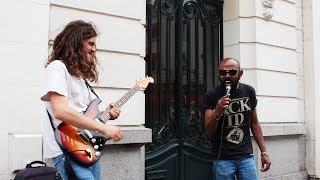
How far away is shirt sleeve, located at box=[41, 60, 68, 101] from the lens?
3078 millimetres

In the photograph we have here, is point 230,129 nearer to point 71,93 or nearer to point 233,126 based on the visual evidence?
point 233,126

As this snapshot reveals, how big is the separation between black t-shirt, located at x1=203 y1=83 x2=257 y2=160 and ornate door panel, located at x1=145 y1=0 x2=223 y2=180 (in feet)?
6.28

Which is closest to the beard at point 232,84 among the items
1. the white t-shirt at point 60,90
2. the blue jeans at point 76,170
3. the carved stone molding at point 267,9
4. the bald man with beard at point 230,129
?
the bald man with beard at point 230,129

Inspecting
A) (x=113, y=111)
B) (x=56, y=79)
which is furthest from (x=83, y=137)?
(x=56, y=79)

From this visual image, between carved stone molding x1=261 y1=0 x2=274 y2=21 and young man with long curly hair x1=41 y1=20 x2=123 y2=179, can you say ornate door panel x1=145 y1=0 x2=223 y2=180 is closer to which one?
carved stone molding x1=261 y1=0 x2=274 y2=21

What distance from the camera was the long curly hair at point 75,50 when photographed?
10.8 ft

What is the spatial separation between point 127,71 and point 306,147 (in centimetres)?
473

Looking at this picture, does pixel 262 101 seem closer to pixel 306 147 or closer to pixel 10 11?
pixel 306 147

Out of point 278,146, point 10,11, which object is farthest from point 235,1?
point 10,11

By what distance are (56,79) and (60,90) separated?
3.9 inches

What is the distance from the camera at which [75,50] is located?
3322mm

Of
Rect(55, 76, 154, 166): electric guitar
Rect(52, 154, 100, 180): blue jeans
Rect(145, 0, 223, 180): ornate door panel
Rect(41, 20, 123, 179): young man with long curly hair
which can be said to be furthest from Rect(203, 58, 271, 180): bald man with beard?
Rect(145, 0, 223, 180): ornate door panel

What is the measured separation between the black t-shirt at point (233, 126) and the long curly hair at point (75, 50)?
181 centimetres

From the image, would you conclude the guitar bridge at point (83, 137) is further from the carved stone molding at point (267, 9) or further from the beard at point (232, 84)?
the carved stone molding at point (267, 9)
